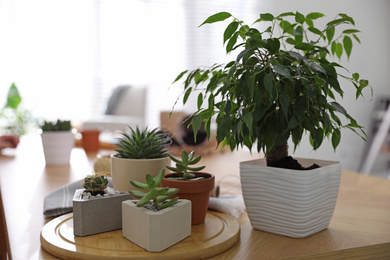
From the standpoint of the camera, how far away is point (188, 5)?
213 inches

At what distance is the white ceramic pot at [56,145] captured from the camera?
1603 millimetres

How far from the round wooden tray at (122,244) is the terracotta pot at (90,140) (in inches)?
52.0

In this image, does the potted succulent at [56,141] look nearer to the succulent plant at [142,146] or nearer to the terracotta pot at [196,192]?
the succulent plant at [142,146]

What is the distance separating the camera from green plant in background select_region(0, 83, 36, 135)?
15.1 ft

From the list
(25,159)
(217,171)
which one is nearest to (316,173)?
(217,171)

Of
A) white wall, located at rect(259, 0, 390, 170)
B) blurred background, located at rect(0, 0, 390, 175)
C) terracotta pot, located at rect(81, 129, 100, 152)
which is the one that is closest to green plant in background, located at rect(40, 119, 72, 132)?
terracotta pot, located at rect(81, 129, 100, 152)

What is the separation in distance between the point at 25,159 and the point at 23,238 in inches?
44.5

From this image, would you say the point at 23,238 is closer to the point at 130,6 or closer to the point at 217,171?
the point at 217,171

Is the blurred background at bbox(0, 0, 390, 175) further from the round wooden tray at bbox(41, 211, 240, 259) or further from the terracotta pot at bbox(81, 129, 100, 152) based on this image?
the round wooden tray at bbox(41, 211, 240, 259)

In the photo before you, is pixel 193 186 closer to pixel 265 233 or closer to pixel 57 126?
pixel 265 233

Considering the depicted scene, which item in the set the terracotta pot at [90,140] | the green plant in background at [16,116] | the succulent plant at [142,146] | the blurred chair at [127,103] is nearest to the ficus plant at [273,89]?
the succulent plant at [142,146]

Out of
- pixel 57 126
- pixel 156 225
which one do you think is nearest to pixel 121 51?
pixel 57 126

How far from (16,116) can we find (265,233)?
15.3ft

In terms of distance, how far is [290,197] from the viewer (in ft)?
2.38
